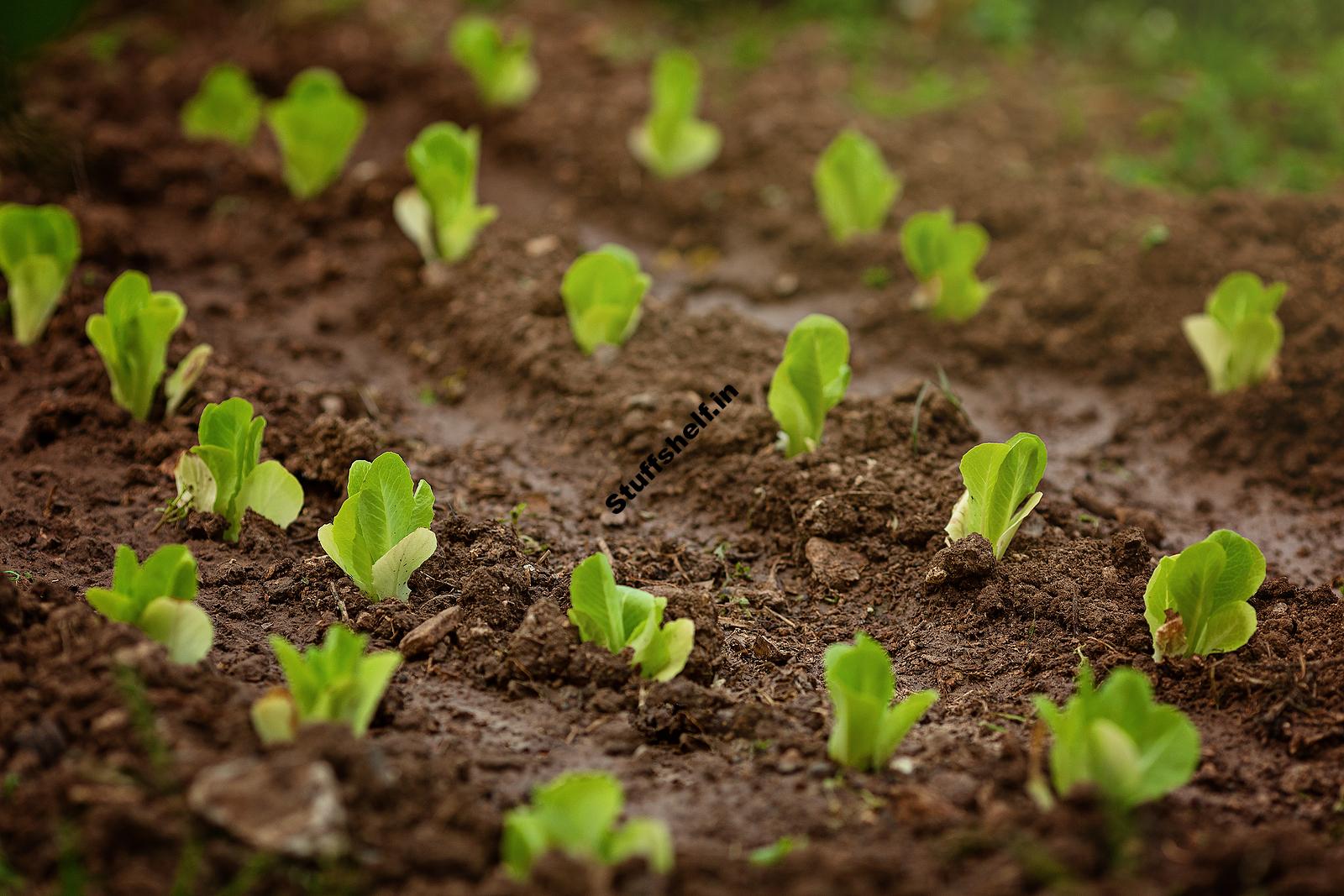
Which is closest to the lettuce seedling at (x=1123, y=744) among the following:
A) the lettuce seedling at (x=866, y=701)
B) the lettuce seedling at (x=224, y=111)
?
the lettuce seedling at (x=866, y=701)

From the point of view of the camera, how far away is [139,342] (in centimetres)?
273

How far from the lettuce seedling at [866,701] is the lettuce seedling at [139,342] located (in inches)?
66.7

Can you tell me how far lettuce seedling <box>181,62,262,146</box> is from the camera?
4082 mm

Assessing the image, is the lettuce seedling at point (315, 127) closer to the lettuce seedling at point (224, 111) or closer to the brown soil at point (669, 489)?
the brown soil at point (669, 489)

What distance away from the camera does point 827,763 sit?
6.34ft

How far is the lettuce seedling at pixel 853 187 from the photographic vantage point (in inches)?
144

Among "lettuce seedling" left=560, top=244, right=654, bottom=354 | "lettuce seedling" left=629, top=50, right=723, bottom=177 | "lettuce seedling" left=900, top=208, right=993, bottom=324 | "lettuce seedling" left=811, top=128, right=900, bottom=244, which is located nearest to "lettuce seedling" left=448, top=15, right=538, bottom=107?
"lettuce seedling" left=629, top=50, right=723, bottom=177

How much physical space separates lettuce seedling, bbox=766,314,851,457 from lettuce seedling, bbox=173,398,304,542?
1.03m

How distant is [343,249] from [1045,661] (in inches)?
98.0

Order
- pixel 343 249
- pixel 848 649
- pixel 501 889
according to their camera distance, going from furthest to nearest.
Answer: pixel 343 249, pixel 848 649, pixel 501 889

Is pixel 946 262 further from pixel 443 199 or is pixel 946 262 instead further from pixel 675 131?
pixel 443 199

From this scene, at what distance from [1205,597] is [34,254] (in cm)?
268

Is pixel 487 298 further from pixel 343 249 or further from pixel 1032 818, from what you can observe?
pixel 1032 818

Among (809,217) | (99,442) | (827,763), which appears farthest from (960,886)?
(809,217)
